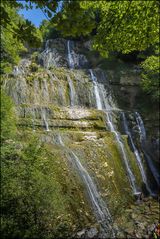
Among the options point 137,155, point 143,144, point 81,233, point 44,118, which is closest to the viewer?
point 81,233

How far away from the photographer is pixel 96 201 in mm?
12219

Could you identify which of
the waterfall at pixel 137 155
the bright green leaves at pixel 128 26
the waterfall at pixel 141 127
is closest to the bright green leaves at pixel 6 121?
the bright green leaves at pixel 128 26

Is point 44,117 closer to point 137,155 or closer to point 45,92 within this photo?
point 45,92

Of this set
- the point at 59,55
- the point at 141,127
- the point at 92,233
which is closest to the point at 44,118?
the point at 141,127

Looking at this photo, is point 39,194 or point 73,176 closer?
point 39,194

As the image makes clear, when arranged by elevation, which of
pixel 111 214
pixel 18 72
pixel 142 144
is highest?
pixel 18 72

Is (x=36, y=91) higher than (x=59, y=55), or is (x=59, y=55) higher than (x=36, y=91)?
(x=59, y=55)

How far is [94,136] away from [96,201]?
5064 millimetres

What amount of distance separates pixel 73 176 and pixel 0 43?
428 inches

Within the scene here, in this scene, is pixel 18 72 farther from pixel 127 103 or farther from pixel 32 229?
pixel 32 229

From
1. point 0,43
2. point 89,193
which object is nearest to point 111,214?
point 89,193

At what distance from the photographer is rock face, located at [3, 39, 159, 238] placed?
11930mm

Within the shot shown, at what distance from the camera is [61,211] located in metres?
9.71

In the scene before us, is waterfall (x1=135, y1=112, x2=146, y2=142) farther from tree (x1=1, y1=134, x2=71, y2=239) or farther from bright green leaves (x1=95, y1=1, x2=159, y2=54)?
bright green leaves (x1=95, y1=1, x2=159, y2=54)
